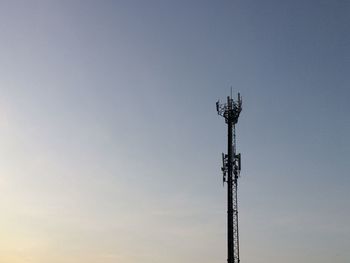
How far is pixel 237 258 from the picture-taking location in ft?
214

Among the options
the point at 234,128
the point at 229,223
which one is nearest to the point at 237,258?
the point at 229,223

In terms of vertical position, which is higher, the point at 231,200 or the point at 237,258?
the point at 231,200

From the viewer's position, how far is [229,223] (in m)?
66.3

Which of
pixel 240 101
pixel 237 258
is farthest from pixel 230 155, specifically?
pixel 237 258

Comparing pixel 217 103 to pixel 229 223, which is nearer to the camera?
pixel 229 223

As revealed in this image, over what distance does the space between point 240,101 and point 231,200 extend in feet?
43.1

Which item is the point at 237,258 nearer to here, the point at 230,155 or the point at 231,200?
the point at 231,200

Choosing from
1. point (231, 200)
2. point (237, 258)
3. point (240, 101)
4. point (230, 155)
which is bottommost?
point (237, 258)

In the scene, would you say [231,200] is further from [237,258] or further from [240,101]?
[240,101]

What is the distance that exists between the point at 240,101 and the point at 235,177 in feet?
33.0

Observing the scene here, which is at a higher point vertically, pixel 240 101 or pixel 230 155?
pixel 240 101

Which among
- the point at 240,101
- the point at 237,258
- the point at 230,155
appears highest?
the point at 240,101

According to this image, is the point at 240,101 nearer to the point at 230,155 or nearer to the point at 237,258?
the point at 230,155

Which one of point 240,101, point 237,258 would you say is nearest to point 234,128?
point 240,101
